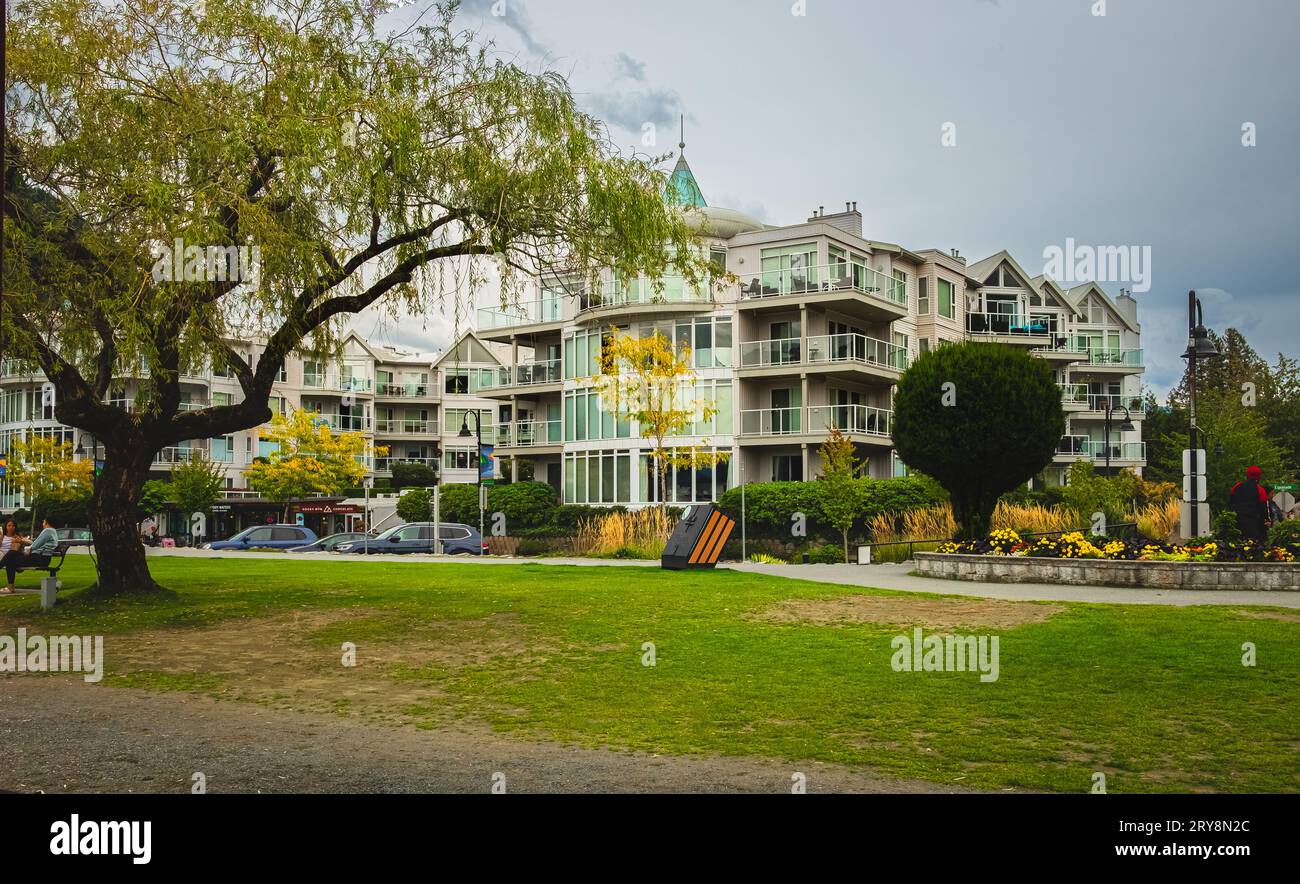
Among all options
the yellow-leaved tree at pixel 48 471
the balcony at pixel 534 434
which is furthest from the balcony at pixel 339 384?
the balcony at pixel 534 434

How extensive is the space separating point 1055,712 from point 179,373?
510 inches

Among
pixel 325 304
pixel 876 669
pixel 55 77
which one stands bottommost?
pixel 876 669

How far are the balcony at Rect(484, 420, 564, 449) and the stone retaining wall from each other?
30006 mm

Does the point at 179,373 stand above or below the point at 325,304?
below

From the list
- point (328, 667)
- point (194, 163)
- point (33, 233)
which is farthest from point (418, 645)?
point (33, 233)

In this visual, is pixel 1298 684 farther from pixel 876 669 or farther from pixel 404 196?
pixel 404 196

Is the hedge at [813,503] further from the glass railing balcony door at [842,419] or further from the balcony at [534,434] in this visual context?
the balcony at [534,434]

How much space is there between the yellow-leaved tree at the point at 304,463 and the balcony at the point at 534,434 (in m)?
13.3

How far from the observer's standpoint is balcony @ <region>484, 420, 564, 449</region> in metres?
51.0

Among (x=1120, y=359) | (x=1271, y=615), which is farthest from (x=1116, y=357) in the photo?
(x=1271, y=615)

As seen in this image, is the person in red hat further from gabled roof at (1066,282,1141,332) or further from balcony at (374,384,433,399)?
balcony at (374,384,433,399)

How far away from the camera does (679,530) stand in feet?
85.4

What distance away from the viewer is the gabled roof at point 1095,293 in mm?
73688
